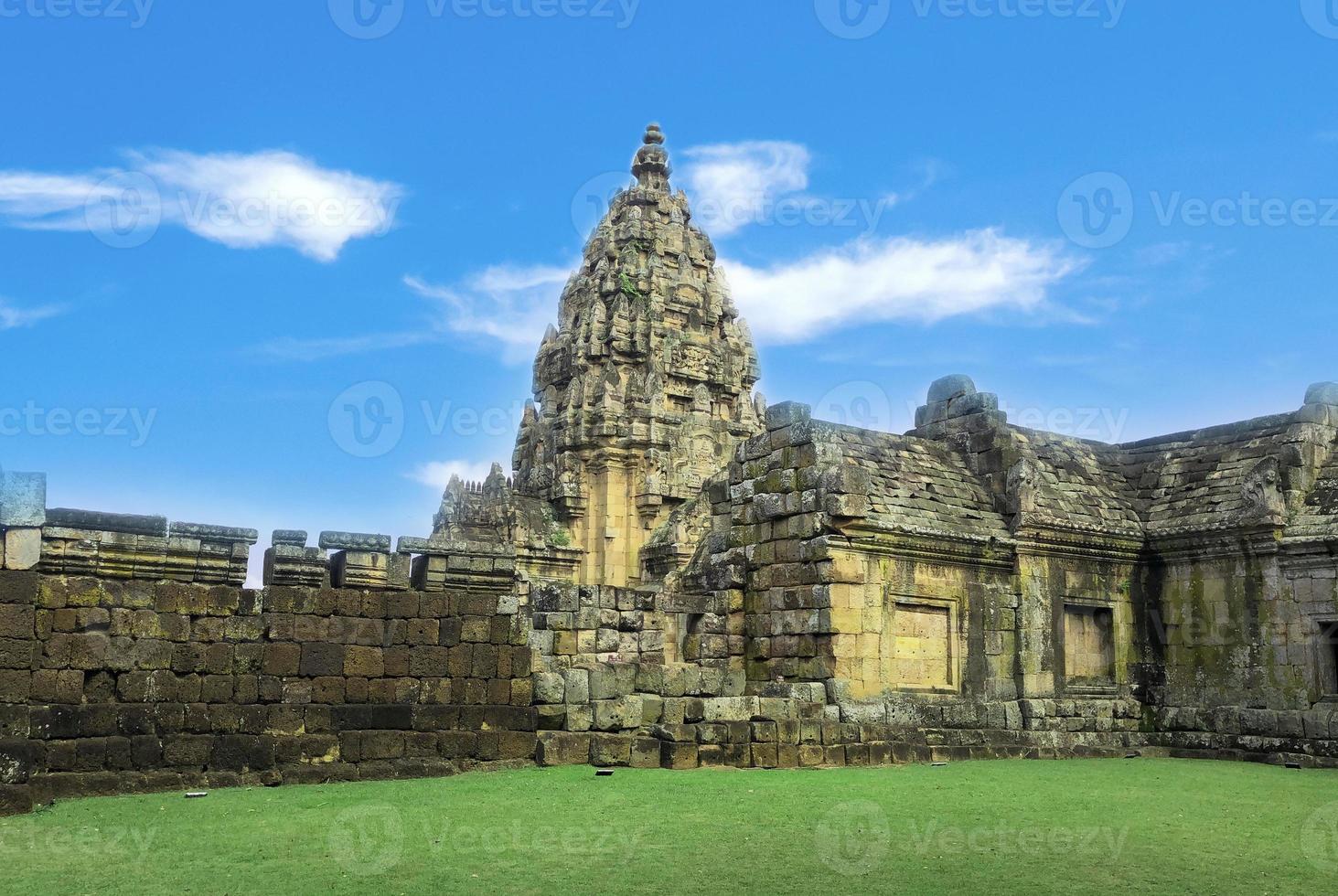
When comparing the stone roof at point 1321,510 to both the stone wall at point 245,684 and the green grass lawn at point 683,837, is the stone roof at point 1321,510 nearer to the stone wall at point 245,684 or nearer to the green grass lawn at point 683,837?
the green grass lawn at point 683,837

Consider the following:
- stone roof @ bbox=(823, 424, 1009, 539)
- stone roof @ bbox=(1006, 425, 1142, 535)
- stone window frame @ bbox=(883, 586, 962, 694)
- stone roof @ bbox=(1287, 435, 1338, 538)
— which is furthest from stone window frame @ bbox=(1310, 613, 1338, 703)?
stone window frame @ bbox=(883, 586, 962, 694)

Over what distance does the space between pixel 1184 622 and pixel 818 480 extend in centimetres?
562

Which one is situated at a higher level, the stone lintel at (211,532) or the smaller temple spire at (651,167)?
the smaller temple spire at (651,167)

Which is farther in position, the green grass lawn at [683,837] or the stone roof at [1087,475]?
the stone roof at [1087,475]

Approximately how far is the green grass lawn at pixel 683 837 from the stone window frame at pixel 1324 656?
4.14 metres

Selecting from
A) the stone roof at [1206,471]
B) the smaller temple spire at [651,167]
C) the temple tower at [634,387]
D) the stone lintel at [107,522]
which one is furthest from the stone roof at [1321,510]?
the smaller temple spire at [651,167]

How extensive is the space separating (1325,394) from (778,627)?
796 cm

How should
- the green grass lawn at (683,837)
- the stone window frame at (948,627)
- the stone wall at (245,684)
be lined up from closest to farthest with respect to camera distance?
the green grass lawn at (683,837)
the stone wall at (245,684)
the stone window frame at (948,627)

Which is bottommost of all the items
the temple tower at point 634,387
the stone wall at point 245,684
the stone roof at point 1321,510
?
the stone wall at point 245,684

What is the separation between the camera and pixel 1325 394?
54.1 feet

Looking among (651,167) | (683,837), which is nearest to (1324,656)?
(683,837)

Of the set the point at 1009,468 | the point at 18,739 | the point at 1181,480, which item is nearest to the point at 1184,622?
the point at 1181,480

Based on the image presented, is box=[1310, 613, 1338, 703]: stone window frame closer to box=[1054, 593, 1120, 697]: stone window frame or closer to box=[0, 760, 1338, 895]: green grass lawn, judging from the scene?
box=[1054, 593, 1120, 697]: stone window frame

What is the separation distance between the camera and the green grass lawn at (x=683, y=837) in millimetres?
7039
